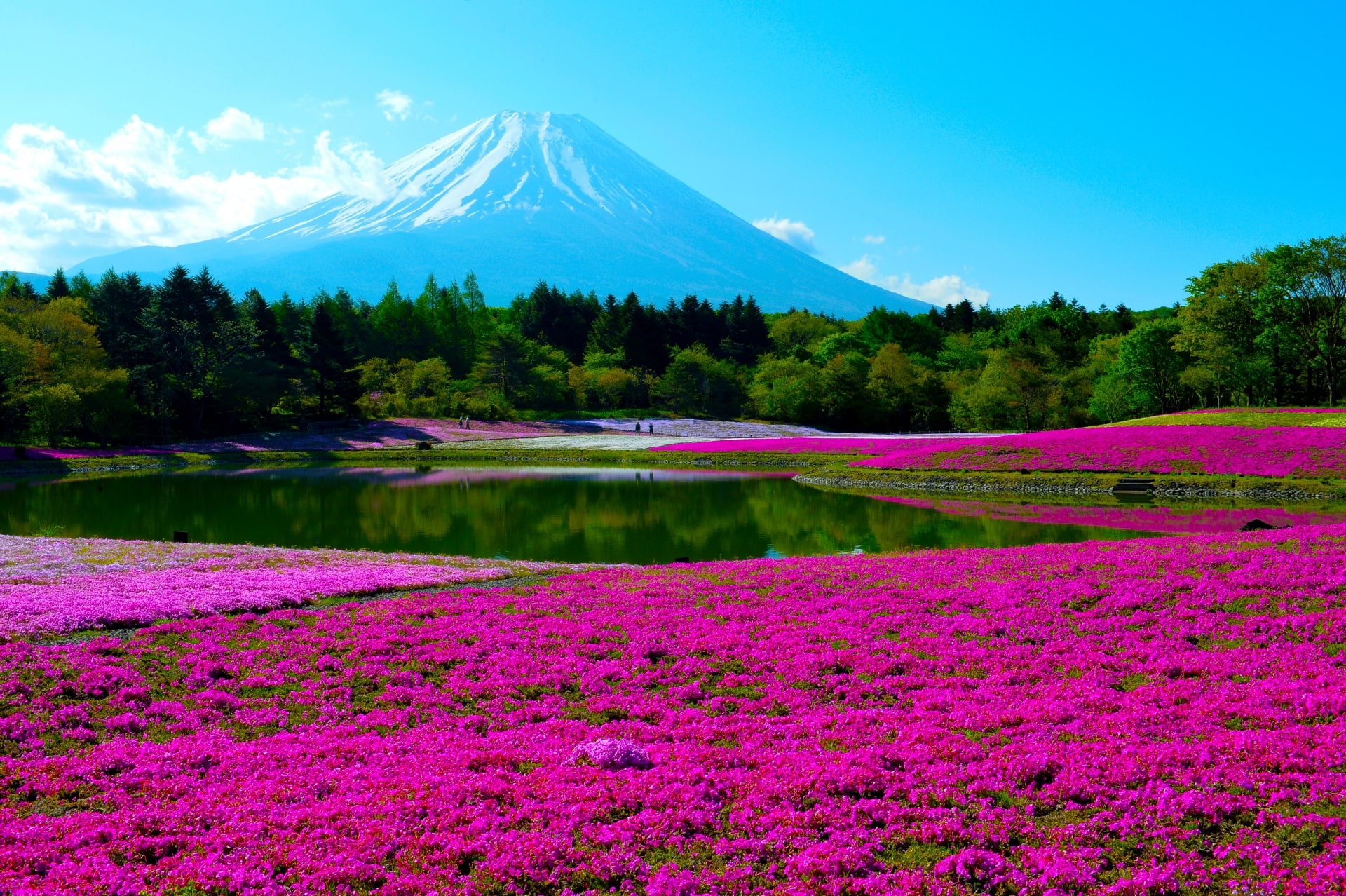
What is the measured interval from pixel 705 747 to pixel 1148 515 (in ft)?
101

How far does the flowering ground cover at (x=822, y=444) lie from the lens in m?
59.9

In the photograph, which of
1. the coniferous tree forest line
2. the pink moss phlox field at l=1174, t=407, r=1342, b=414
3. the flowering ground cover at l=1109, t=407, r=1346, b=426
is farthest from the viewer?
the coniferous tree forest line

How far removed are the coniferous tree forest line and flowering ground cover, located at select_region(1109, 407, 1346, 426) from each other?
1397 centimetres

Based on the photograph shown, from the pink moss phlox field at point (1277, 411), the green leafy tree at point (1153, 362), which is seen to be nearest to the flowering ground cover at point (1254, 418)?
the pink moss phlox field at point (1277, 411)

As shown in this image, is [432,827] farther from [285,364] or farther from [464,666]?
[285,364]

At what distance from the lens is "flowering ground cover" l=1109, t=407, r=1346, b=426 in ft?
164

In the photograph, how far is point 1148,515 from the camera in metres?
32.7

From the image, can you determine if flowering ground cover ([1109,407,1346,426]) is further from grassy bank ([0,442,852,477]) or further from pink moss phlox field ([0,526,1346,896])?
pink moss phlox field ([0,526,1346,896])

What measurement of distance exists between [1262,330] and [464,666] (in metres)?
80.3

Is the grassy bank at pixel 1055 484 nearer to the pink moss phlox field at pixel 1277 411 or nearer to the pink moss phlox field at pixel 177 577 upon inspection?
the pink moss phlox field at pixel 1277 411

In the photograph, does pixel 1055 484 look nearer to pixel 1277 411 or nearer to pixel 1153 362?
pixel 1277 411

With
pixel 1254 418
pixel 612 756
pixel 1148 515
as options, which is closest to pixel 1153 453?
pixel 1148 515

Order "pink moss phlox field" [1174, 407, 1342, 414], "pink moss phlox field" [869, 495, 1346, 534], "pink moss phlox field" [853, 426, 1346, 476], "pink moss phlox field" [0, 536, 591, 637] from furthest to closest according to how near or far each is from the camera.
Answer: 1. "pink moss phlox field" [1174, 407, 1342, 414]
2. "pink moss phlox field" [853, 426, 1346, 476]
3. "pink moss phlox field" [869, 495, 1346, 534]
4. "pink moss phlox field" [0, 536, 591, 637]

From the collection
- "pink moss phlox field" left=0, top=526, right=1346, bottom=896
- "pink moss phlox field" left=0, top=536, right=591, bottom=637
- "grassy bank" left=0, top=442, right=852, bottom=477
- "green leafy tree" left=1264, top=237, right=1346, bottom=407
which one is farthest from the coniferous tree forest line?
"pink moss phlox field" left=0, top=526, right=1346, bottom=896
